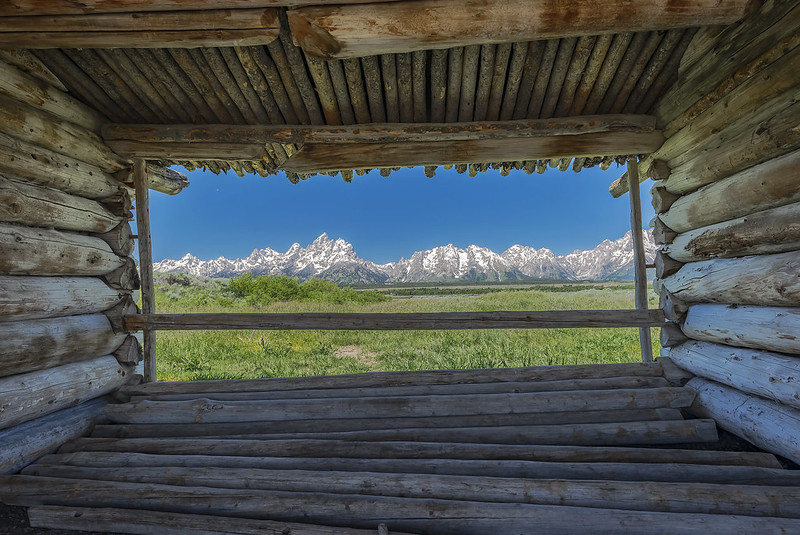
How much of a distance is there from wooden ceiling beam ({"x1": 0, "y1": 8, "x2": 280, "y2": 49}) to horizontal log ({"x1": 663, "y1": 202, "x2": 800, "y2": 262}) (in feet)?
13.0

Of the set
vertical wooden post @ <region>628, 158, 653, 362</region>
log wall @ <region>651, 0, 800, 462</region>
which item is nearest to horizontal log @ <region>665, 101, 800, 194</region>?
log wall @ <region>651, 0, 800, 462</region>

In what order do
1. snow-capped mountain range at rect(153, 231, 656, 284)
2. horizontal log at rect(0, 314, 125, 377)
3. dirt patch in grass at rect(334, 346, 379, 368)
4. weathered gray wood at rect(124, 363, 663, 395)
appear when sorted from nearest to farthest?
horizontal log at rect(0, 314, 125, 377) → weathered gray wood at rect(124, 363, 663, 395) → dirt patch in grass at rect(334, 346, 379, 368) → snow-capped mountain range at rect(153, 231, 656, 284)

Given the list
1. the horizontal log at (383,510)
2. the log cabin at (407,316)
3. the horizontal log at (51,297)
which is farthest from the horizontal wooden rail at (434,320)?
the horizontal log at (383,510)

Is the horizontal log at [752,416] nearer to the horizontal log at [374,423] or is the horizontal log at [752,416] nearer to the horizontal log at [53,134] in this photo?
the horizontal log at [374,423]

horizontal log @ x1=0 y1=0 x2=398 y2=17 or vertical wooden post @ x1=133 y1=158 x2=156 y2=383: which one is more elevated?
horizontal log @ x1=0 y1=0 x2=398 y2=17

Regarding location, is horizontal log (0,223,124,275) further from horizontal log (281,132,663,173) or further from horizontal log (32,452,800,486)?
horizontal log (281,132,663,173)

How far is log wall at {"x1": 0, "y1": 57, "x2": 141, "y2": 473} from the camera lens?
9.64 ft

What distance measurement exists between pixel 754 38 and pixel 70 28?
5.21 m

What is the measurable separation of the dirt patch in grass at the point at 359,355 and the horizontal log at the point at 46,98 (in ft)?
20.0

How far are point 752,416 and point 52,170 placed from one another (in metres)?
6.60

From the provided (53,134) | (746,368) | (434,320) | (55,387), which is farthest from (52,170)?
(746,368)

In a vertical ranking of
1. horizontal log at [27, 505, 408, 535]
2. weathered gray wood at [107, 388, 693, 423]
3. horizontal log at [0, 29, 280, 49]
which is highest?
horizontal log at [0, 29, 280, 49]

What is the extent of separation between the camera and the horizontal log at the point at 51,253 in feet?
9.66

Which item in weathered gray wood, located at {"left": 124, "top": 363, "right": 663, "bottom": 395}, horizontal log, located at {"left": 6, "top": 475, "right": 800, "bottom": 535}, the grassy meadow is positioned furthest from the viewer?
the grassy meadow
